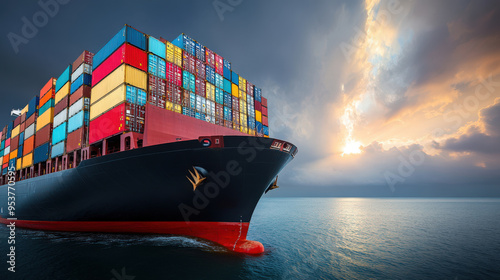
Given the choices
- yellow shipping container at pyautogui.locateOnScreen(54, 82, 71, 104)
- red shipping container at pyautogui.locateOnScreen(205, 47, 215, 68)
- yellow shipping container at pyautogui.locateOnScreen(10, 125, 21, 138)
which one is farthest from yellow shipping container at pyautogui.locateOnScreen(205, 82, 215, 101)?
yellow shipping container at pyautogui.locateOnScreen(10, 125, 21, 138)

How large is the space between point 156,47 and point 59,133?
13.0 m

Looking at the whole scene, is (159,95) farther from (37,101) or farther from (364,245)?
(37,101)

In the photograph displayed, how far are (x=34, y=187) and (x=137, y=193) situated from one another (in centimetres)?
1539

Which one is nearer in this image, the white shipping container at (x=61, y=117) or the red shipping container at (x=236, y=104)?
the white shipping container at (x=61, y=117)

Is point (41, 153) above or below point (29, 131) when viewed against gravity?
below

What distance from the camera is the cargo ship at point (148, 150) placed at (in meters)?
11.9

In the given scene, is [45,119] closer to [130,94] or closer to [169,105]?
[130,94]

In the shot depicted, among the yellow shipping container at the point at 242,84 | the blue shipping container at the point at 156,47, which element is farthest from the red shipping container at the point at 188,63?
the yellow shipping container at the point at 242,84

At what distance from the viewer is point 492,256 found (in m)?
14.2

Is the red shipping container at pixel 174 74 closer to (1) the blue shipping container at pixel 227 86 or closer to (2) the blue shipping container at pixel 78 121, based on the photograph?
(1) the blue shipping container at pixel 227 86

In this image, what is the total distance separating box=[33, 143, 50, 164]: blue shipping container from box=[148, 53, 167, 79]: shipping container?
15.2 m

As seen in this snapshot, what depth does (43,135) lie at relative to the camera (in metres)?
24.5

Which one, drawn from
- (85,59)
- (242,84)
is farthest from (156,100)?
(242,84)

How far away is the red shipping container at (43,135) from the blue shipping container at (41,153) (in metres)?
0.54
